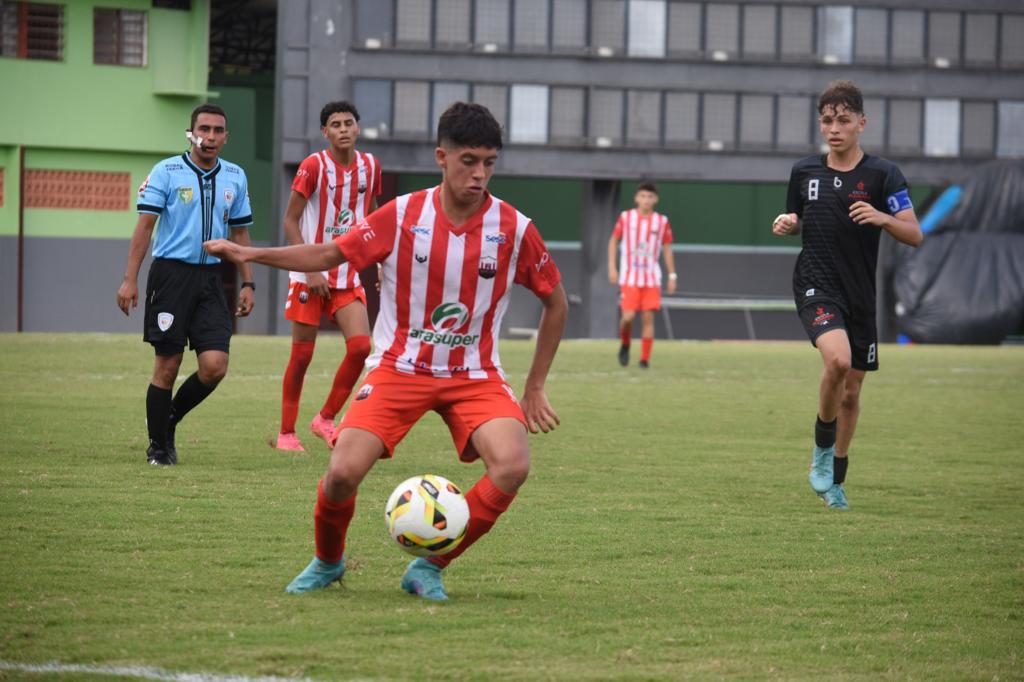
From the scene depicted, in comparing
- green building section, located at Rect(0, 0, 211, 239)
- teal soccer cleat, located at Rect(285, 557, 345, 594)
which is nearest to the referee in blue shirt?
teal soccer cleat, located at Rect(285, 557, 345, 594)

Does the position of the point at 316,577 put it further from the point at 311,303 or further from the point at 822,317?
the point at 311,303

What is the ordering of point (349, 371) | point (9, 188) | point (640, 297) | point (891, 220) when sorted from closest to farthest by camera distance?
point (891, 220) < point (349, 371) < point (640, 297) < point (9, 188)

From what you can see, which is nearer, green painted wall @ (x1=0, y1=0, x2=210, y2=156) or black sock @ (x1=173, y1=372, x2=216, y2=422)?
black sock @ (x1=173, y1=372, x2=216, y2=422)

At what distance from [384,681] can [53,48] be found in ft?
128

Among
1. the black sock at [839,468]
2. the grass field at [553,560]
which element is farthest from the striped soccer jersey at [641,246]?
the black sock at [839,468]

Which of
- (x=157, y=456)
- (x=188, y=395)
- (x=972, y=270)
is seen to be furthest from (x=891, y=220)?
(x=972, y=270)

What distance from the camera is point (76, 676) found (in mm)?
4414

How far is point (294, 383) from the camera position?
10.5 metres

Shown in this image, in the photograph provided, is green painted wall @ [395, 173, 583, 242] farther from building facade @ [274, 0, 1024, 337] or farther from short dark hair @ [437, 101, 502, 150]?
short dark hair @ [437, 101, 502, 150]

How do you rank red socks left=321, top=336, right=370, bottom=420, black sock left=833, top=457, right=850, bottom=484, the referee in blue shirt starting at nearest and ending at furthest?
Result: black sock left=833, top=457, right=850, bottom=484, the referee in blue shirt, red socks left=321, top=336, right=370, bottom=420

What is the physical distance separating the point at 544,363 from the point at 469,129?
97 centimetres

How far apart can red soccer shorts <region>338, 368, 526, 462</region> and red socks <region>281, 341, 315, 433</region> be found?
4.59 metres

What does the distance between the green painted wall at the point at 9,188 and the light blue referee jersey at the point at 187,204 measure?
32.7 metres

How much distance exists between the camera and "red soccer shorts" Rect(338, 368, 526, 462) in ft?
19.0
